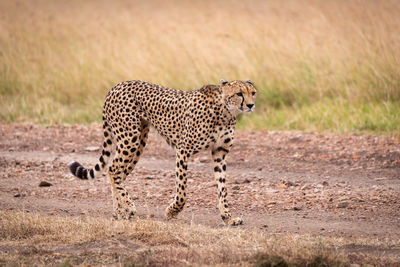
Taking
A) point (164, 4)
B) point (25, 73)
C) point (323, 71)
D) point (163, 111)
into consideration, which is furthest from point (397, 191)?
point (164, 4)

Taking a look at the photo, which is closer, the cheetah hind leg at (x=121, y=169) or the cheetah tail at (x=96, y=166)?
the cheetah hind leg at (x=121, y=169)

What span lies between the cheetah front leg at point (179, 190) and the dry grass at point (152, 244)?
232 mm

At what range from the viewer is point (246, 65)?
9.95 metres

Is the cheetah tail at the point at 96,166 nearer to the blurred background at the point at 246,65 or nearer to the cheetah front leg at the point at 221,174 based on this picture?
the cheetah front leg at the point at 221,174

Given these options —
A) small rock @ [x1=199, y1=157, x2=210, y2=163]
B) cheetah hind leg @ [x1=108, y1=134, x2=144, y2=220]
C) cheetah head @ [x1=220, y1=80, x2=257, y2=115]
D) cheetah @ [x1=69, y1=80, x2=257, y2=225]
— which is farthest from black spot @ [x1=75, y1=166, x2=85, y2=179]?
small rock @ [x1=199, y1=157, x2=210, y2=163]

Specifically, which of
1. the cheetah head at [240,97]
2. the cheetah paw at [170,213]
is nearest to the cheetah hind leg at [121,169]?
the cheetah paw at [170,213]

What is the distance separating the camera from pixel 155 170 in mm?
6875

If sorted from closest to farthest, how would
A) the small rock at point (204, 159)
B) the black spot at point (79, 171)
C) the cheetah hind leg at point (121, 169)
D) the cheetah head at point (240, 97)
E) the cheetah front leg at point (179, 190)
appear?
the cheetah head at point (240, 97) → the cheetah front leg at point (179, 190) → the cheetah hind leg at point (121, 169) → the black spot at point (79, 171) → the small rock at point (204, 159)

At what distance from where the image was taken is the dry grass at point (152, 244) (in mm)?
3861

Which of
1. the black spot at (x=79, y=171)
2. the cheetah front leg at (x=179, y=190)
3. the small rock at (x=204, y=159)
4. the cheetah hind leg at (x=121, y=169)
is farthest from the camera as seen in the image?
the small rock at (x=204, y=159)

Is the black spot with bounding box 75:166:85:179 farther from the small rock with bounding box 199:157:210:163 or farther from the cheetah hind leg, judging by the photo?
the small rock with bounding box 199:157:210:163

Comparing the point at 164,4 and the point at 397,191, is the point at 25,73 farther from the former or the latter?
the point at 164,4

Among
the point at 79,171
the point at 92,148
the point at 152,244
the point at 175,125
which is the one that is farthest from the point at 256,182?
the point at 92,148

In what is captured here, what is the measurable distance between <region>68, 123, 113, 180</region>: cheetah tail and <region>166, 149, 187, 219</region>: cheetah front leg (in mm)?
694
